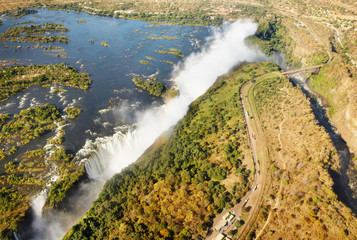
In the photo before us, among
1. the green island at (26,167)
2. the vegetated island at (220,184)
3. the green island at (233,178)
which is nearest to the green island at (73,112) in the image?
the green island at (26,167)

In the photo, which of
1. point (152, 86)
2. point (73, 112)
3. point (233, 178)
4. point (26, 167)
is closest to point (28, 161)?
point (26, 167)

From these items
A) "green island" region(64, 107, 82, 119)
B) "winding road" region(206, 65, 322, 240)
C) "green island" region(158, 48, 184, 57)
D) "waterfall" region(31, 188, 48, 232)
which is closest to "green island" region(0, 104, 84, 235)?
"waterfall" region(31, 188, 48, 232)

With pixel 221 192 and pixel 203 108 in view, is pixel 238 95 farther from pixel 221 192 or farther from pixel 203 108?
pixel 221 192

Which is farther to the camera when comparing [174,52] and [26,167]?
[174,52]

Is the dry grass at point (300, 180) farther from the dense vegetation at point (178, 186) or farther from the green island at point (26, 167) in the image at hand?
the green island at point (26, 167)

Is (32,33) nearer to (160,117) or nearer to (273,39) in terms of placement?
(160,117)

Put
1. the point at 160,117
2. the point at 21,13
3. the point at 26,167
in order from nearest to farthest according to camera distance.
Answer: the point at 26,167
the point at 160,117
the point at 21,13

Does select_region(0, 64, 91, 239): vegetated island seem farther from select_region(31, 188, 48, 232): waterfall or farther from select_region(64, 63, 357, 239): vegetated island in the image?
select_region(64, 63, 357, 239): vegetated island
